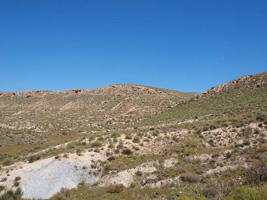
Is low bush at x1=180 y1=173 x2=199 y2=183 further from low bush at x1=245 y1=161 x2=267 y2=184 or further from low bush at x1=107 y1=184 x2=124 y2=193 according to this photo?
low bush at x1=107 y1=184 x2=124 y2=193

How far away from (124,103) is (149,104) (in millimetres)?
8234

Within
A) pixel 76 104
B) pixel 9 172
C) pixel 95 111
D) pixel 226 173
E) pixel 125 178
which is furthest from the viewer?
pixel 76 104

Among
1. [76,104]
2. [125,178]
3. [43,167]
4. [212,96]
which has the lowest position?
[125,178]

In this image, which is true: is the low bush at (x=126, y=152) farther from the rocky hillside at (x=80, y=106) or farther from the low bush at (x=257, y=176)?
the rocky hillside at (x=80, y=106)

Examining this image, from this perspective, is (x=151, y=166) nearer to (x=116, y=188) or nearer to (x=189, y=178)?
(x=116, y=188)

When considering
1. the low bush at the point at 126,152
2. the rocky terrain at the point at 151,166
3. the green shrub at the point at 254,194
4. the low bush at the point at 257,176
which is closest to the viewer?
the green shrub at the point at 254,194

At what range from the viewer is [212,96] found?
49.7 m

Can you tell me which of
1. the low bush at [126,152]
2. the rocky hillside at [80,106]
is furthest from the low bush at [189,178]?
the rocky hillside at [80,106]

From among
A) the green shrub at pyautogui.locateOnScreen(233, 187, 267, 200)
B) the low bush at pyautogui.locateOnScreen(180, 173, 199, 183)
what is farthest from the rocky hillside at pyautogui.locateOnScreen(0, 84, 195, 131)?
the green shrub at pyautogui.locateOnScreen(233, 187, 267, 200)

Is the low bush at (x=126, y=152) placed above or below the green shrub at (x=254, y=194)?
above

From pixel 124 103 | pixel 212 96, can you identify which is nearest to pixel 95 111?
pixel 124 103

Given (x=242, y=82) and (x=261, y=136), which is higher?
(x=242, y=82)

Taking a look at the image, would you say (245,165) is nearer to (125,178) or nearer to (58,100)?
(125,178)

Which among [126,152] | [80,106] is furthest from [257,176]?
[80,106]
